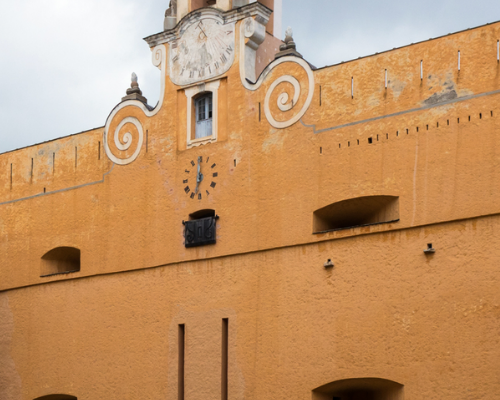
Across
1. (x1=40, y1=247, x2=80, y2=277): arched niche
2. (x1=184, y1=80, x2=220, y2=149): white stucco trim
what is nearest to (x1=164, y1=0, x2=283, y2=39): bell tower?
(x1=184, y1=80, x2=220, y2=149): white stucco trim

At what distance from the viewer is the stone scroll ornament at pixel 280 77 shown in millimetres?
17422

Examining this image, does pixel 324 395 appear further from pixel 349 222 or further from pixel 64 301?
pixel 64 301

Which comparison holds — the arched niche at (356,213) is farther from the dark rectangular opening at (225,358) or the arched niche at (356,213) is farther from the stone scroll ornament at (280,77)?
the dark rectangular opening at (225,358)

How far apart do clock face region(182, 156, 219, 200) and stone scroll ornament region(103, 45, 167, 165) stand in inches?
57.5

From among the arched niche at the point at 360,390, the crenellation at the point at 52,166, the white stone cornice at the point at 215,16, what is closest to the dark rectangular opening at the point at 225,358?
the arched niche at the point at 360,390

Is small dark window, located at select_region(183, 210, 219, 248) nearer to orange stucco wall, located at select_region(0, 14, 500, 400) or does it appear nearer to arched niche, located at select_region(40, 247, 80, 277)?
orange stucco wall, located at select_region(0, 14, 500, 400)

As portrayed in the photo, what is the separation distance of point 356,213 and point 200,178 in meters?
3.01

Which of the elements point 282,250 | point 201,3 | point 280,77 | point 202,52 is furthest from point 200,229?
point 201,3

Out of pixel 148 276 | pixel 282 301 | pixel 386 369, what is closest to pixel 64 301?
pixel 148 276

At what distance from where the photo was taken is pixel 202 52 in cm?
1886

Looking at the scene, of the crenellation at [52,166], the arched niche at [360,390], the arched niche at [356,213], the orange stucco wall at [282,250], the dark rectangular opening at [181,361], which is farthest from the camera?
the crenellation at [52,166]

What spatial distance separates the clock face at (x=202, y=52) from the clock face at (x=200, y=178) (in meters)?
1.60

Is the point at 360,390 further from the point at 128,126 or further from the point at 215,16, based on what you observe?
the point at 215,16

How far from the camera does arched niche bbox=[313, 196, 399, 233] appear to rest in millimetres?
16266
